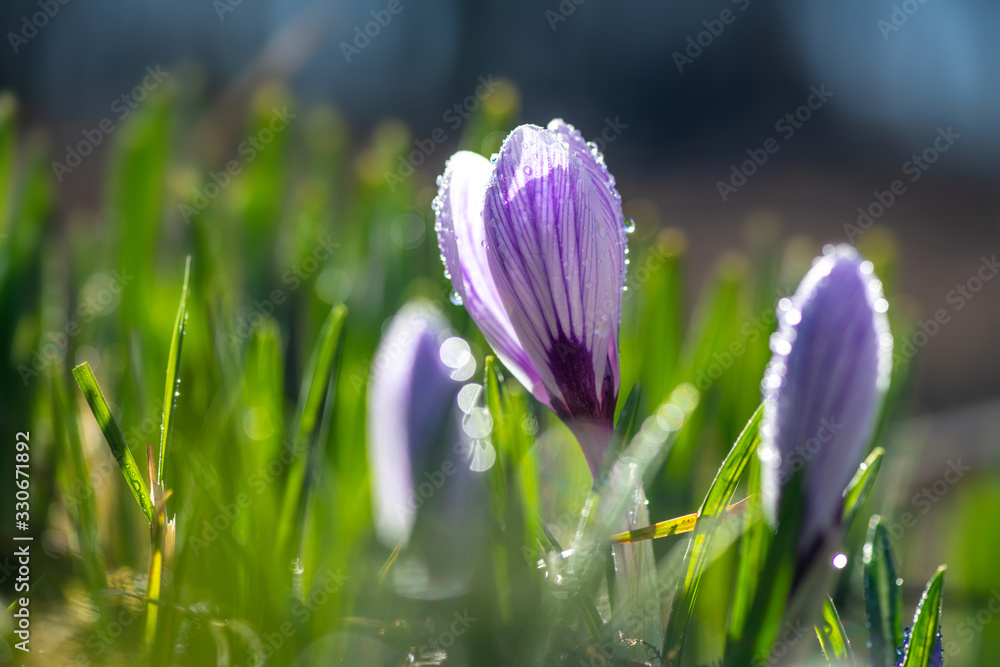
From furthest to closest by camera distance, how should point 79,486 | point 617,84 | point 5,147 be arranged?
point 617,84 → point 5,147 → point 79,486

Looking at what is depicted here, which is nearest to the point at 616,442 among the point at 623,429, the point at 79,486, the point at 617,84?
the point at 623,429

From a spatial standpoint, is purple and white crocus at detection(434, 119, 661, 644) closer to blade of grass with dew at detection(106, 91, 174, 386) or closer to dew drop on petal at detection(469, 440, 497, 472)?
dew drop on petal at detection(469, 440, 497, 472)

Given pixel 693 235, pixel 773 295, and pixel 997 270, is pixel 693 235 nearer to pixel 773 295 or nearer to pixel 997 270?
pixel 997 270

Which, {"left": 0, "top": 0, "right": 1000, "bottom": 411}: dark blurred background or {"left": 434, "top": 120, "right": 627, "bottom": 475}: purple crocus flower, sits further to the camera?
{"left": 0, "top": 0, "right": 1000, "bottom": 411}: dark blurred background

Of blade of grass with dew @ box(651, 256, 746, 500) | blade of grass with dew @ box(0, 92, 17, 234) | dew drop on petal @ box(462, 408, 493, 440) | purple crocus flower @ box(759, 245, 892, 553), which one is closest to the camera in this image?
purple crocus flower @ box(759, 245, 892, 553)

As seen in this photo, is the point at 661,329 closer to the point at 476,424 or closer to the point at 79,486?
the point at 476,424

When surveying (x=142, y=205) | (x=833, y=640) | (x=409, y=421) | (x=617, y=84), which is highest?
(x=617, y=84)

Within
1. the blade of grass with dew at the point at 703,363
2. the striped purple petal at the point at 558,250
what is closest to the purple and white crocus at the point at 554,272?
the striped purple petal at the point at 558,250

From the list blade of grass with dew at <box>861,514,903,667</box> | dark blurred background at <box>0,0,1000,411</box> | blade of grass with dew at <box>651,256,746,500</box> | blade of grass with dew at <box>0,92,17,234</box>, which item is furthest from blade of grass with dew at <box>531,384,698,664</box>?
dark blurred background at <box>0,0,1000,411</box>
